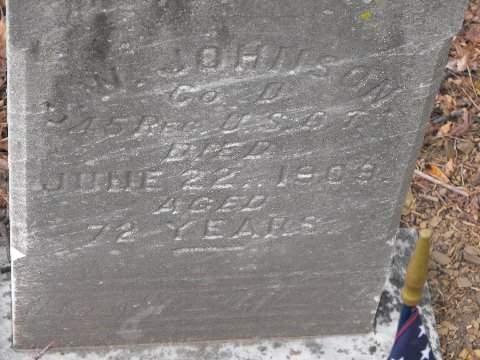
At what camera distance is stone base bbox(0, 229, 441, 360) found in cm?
276

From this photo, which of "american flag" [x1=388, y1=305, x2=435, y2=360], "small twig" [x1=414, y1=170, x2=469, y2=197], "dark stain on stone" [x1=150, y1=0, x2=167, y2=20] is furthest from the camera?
"small twig" [x1=414, y1=170, x2=469, y2=197]

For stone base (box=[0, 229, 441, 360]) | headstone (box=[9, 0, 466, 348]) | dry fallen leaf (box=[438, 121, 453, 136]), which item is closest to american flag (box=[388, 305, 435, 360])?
headstone (box=[9, 0, 466, 348])

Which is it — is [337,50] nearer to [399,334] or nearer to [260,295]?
[399,334]

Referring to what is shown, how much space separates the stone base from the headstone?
3 cm

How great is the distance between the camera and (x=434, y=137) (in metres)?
3.69

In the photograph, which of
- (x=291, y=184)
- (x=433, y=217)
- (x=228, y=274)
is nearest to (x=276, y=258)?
(x=228, y=274)

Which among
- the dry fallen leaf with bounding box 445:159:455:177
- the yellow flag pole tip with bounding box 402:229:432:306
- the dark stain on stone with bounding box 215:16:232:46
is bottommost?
the dry fallen leaf with bounding box 445:159:455:177

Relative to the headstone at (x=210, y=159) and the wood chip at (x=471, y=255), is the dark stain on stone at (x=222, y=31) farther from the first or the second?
the wood chip at (x=471, y=255)

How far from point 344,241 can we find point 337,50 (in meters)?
0.74

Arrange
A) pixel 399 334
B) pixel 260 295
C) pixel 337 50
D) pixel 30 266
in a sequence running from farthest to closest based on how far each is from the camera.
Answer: pixel 260 295 → pixel 30 266 → pixel 399 334 → pixel 337 50

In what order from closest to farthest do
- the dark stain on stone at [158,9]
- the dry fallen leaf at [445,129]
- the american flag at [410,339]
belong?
the dark stain on stone at [158,9] < the american flag at [410,339] < the dry fallen leaf at [445,129]

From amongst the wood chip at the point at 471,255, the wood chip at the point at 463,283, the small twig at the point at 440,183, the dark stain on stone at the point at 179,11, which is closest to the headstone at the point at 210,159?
the dark stain on stone at the point at 179,11

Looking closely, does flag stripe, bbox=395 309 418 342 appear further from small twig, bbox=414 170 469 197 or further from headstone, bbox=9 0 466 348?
small twig, bbox=414 170 469 197

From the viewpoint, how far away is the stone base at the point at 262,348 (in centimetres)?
276
